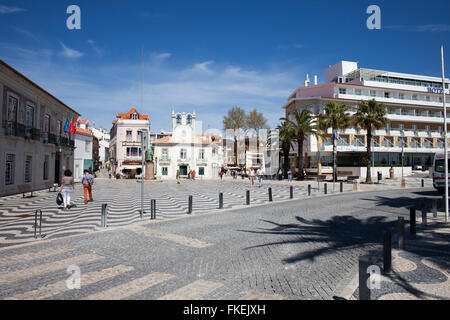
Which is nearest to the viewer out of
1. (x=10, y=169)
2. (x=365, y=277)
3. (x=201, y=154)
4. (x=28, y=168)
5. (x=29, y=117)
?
(x=365, y=277)

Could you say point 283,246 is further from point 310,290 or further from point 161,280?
point 161,280

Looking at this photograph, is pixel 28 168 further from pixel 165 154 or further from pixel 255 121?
pixel 255 121

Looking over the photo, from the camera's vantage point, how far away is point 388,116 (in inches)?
1823

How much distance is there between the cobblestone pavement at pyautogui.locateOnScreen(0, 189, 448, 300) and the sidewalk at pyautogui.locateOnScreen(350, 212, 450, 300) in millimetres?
120

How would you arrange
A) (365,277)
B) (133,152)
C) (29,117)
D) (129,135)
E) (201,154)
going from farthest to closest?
(129,135)
(133,152)
(201,154)
(29,117)
(365,277)

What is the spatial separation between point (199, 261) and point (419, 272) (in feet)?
13.6

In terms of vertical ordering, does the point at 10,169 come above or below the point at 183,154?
below

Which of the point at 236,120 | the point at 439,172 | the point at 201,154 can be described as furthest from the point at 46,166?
the point at 236,120

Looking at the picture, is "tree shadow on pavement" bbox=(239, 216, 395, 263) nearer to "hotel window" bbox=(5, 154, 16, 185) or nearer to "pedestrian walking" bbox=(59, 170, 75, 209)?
"pedestrian walking" bbox=(59, 170, 75, 209)

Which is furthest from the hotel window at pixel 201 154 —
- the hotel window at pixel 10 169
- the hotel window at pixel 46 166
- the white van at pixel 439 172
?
the white van at pixel 439 172

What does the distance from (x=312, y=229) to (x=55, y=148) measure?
25673 millimetres

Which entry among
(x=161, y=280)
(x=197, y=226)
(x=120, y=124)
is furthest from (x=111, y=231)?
(x=120, y=124)

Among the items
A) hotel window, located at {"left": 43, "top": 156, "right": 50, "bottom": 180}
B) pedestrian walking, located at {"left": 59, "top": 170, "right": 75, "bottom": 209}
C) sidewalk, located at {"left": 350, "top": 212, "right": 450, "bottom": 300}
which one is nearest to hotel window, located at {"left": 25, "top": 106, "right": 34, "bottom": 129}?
hotel window, located at {"left": 43, "top": 156, "right": 50, "bottom": 180}
